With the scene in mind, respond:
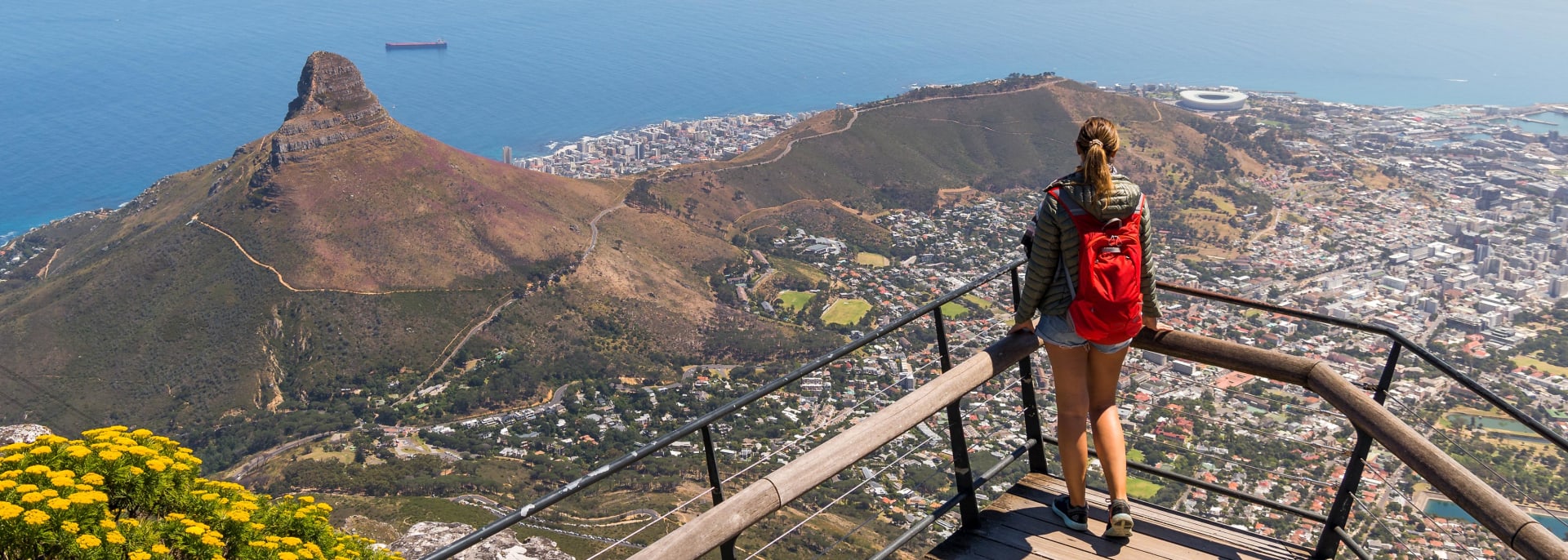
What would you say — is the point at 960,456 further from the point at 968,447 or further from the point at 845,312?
the point at 845,312

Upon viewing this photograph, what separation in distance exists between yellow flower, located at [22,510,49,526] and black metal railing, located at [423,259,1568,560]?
6.12ft

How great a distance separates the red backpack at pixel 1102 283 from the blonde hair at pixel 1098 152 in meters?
0.09

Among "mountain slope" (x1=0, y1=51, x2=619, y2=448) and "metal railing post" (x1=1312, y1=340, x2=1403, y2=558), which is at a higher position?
"metal railing post" (x1=1312, y1=340, x2=1403, y2=558)

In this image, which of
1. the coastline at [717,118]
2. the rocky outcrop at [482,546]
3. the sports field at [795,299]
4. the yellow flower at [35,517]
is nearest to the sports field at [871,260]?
the sports field at [795,299]

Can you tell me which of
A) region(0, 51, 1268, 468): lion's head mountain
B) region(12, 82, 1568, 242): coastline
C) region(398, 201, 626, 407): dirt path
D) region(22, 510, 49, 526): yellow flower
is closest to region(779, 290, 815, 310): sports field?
region(0, 51, 1268, 468): lion's head mountain

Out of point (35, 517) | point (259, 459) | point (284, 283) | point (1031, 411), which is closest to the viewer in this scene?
point (35, 517)

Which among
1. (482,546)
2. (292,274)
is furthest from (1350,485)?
(292,274)

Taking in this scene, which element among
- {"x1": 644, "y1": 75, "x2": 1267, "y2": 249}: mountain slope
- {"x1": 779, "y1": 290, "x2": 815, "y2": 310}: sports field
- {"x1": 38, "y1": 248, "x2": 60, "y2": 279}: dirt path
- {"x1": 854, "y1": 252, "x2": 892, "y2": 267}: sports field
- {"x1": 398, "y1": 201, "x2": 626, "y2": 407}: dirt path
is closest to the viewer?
{"x1": 398, "y1": 201, "x2": 626, "y2": 407}: dirt path

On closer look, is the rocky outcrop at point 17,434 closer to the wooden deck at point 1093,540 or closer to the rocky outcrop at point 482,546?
the rocky outcrop at point 482,546

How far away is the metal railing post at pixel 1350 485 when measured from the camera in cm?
359

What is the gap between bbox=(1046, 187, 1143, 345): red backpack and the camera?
3629mm

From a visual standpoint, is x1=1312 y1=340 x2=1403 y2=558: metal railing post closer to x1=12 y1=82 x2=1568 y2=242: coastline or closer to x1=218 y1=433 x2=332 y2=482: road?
x1=218 y1=433 x2=332 y2=482: road

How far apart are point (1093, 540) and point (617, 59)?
122 m

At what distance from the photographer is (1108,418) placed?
382 cm
